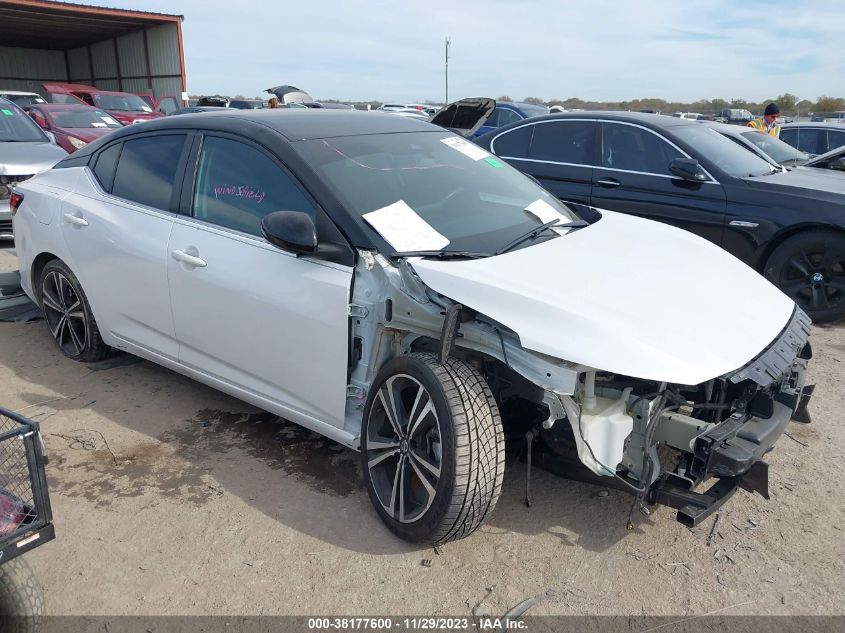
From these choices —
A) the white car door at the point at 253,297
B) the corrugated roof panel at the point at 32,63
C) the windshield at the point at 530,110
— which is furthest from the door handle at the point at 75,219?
the corrugated roof panel at the point at 32,63

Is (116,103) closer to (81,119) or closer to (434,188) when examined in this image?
(81,119)

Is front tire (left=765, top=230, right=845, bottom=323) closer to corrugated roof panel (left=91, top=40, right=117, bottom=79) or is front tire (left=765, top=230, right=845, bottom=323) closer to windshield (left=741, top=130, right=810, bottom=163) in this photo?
windshield (left=741, top=130, right=810, bottom=163)

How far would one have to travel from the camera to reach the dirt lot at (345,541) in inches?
97.4

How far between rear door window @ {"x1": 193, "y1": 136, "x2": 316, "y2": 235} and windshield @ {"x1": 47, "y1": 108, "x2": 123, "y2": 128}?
10547 mm

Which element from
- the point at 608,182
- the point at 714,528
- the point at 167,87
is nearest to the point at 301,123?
the point at 714,528

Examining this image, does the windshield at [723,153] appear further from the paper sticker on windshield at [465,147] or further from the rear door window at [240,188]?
the rear door window at [240,188]

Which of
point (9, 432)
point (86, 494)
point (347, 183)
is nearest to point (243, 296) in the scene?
point (347, 183)

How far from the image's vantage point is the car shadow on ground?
290cm

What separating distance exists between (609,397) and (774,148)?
8.17 m

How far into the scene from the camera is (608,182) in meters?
6.32

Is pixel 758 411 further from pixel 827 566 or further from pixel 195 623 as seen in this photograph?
Result: pixel 195 623

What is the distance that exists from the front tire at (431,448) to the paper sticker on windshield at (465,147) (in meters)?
1.55

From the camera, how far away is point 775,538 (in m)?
2.81

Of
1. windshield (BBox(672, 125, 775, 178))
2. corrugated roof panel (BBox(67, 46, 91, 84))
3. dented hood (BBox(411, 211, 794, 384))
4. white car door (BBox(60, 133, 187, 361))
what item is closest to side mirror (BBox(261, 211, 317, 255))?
dented hood (BBox(411, 211, 794, 384))
